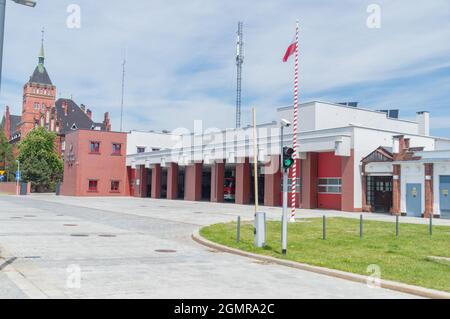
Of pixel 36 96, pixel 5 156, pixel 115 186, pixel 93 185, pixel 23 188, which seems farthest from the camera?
pixel 36 96

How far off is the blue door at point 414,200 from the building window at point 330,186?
233 inches

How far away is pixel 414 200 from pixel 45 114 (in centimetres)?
10011

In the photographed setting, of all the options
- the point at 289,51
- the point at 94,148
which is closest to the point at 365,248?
the point at 289,51

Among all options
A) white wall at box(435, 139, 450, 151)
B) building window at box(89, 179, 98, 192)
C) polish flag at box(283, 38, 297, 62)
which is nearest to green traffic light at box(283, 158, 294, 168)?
polish flag at box(283, 38, 297, 62)

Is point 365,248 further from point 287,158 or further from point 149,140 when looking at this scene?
point 149,140

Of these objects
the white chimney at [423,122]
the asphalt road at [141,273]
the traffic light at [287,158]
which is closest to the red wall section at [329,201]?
the white chimney at [423,122]

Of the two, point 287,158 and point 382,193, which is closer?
point 287,158

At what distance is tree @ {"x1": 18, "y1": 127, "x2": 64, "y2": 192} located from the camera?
81125mm

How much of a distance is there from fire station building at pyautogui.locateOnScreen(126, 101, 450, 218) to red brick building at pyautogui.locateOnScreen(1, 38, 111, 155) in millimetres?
60017

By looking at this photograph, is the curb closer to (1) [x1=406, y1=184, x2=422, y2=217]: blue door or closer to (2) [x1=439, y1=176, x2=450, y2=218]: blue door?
(2) [x1=439, y1=176, x2=450, y2=218]: blue door

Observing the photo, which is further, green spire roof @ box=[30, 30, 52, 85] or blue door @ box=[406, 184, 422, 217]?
green spire roof @ box=[30, 30, 52, 85]

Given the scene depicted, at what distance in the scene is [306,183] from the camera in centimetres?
3912

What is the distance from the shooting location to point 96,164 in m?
66.2
